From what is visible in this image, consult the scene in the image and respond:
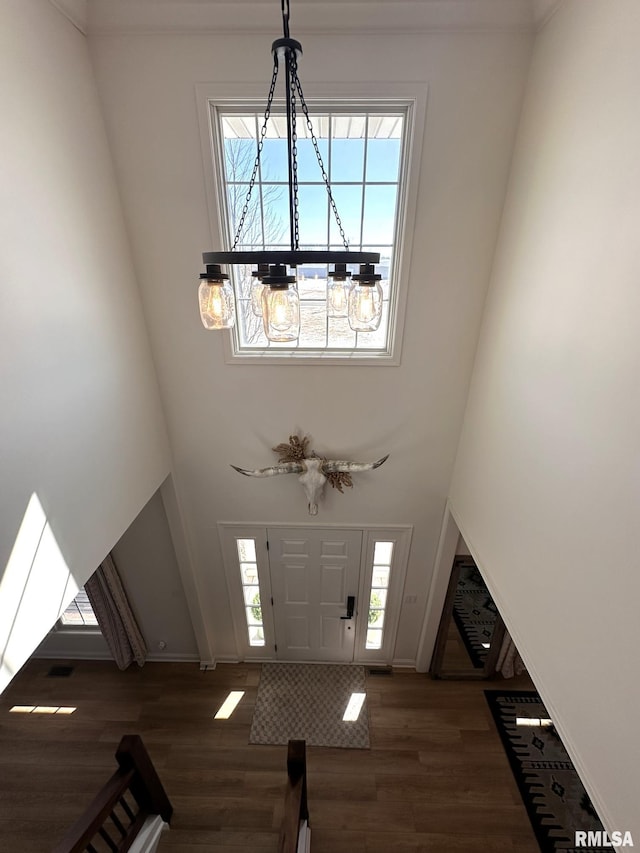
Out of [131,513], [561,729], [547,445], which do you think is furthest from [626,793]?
[131,513]

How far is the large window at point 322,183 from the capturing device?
2404mm

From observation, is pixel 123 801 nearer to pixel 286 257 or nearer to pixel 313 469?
pixel 313 469

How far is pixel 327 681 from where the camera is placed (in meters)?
4.15

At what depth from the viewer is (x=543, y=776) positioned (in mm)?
3357

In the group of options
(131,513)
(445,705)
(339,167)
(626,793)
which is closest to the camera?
(626,793)

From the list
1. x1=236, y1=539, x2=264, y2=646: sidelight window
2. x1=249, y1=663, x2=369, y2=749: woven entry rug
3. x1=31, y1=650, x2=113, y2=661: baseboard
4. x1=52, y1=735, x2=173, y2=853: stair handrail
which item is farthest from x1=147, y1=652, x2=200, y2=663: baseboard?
x1=52, y1=735, x2=173, y2=853: stair handrail

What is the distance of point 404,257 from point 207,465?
2.23 meters

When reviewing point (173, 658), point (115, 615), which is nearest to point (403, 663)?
point (173, 658)

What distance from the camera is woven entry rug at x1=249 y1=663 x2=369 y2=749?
3627mm

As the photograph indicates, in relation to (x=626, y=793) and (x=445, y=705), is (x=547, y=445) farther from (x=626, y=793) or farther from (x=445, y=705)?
(x=445, y=705)

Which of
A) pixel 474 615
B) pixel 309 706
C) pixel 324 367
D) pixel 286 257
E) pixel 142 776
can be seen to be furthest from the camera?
pixel 474 615

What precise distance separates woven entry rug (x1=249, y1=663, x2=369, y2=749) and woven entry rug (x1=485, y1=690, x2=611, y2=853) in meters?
1.33

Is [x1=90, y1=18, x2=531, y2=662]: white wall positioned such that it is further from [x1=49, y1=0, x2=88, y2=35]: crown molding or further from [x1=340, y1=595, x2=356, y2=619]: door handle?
[x1=340, y1=595, x2=356, y2=619]: door handle

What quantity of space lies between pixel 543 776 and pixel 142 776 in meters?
3.28
